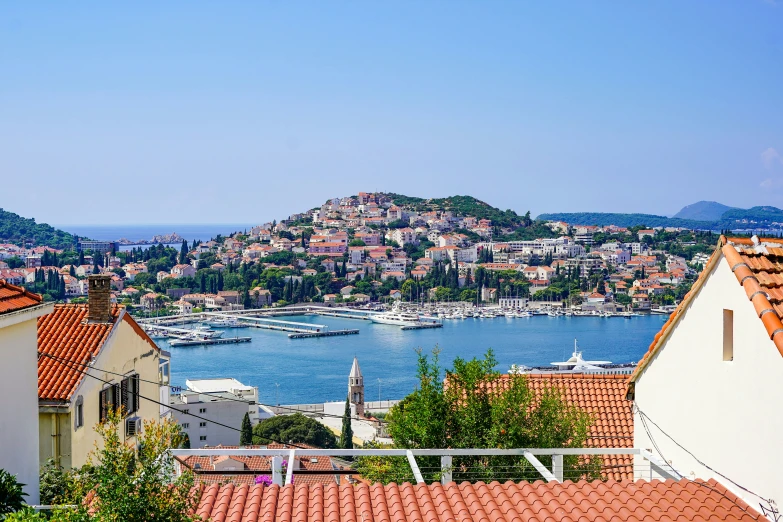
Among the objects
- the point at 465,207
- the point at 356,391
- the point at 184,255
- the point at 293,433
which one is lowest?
the point at 356,391

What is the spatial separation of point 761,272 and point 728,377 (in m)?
0.39

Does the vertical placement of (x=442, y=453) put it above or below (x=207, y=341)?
above

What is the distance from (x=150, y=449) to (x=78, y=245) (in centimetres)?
13072

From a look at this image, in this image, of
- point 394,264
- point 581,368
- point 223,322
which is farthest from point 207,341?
point 394,264

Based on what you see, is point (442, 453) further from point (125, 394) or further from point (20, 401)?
point (125, 394)

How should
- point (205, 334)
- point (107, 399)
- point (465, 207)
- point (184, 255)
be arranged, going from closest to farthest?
1. point (107, 399)
2. point (205, 334)
3. point (184, 255)
4. point (465, 207)

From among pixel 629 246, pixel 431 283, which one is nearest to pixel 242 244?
pixel 431 283

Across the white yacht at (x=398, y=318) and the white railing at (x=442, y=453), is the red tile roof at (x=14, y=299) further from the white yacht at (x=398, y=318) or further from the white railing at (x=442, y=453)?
the white yacht at (x=398, y=318)

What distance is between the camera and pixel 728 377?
3123mm

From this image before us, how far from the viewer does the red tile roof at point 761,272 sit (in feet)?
8.95

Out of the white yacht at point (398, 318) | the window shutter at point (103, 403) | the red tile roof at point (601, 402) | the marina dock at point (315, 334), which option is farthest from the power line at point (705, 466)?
the white yacht at point (398, 318)

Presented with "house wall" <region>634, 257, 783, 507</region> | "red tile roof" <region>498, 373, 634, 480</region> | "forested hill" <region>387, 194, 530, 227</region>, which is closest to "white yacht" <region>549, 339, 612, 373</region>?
"red tile roof" <region>498, 373, 634, 480</region>

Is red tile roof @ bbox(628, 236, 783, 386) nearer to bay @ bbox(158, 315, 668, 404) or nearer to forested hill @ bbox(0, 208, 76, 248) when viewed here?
bay @ bbox(158, 315, 668, 404)

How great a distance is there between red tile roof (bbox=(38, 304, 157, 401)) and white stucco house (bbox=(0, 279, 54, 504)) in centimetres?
143
